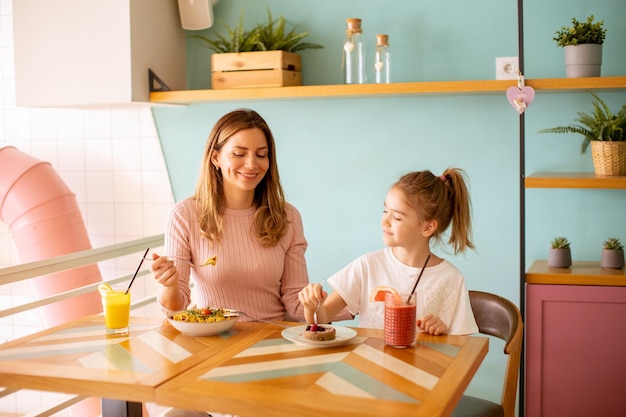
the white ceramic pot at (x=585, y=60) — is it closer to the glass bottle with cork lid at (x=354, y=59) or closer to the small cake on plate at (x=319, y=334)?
the glass bottle with cork lid at (x=354, y=59)

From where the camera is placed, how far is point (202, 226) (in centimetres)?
236

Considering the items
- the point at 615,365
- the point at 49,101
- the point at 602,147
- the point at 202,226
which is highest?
the point at 49,101

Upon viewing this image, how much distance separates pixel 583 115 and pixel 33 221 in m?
2.25

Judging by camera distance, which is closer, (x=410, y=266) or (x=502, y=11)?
(x=410, y=266)

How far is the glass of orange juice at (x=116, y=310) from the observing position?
196 cm

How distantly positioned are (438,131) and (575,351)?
0.99m

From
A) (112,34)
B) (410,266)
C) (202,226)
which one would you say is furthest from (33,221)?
(410,266)

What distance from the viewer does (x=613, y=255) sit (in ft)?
8.90

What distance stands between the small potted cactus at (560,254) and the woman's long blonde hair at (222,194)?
99cm

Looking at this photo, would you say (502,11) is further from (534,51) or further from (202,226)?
(202,226)

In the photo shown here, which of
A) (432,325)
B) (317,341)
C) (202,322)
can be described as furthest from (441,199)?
(202,322)

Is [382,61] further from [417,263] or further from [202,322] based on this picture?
[202,322]

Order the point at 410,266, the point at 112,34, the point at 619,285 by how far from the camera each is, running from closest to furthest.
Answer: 1. the point at 410,266
2. the point at 619,285
3. the point at 112,34

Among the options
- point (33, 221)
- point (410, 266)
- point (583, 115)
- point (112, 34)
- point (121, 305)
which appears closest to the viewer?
point (121, 305)
